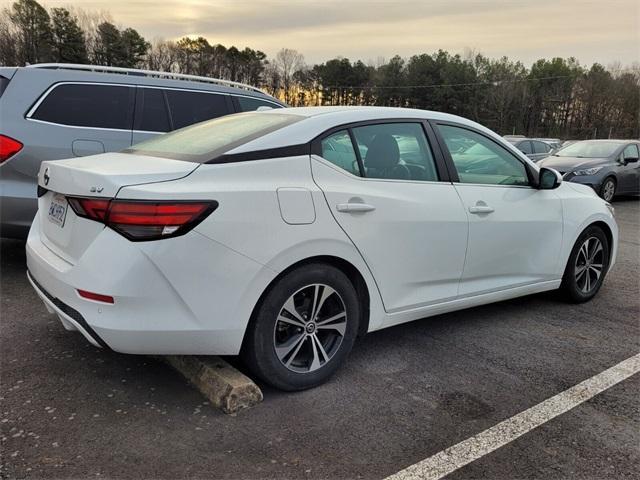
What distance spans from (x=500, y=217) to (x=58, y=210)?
2856 mm

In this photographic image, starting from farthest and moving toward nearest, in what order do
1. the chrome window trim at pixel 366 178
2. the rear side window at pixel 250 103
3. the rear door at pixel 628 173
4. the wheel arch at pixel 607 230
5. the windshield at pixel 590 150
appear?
the windshield at pixel 590 150, the rear door at pixel 628 173, the rear side window at pixel 250 103, the wheel arch at pixel 607 230, the chrome window trim at pixel 366 178

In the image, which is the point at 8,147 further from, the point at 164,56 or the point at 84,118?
the point at 164,56

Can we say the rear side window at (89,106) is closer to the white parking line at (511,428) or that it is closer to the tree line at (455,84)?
the white parking line at (511,428)

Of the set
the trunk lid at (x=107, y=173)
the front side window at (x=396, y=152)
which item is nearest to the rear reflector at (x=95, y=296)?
the trunk lid at (x=107, y=173)

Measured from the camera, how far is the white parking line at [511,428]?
2.43 m

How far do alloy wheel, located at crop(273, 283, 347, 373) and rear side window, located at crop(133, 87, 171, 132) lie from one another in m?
3.40

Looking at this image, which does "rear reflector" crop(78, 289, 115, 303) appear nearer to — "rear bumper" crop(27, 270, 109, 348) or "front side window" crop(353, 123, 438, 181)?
"rear bumper" crop(27, 270, 109, 348)

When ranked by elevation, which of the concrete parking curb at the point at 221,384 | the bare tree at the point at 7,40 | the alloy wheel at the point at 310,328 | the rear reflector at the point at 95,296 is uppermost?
the bare tree at the point at 7,40

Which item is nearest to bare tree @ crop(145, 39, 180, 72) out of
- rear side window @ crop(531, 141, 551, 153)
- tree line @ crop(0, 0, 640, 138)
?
tree line @ crop(0, 0, 640, 138)

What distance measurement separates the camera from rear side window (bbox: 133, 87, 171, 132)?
5586 millimetres

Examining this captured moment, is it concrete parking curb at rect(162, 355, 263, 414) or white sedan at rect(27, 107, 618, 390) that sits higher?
white sedan at rect(27, 107, 618, 390)

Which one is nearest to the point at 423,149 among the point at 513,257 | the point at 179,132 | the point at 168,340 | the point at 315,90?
the point at 513,257

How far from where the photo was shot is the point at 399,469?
7.95 ft

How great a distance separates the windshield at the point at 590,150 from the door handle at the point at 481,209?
11.2 metres
